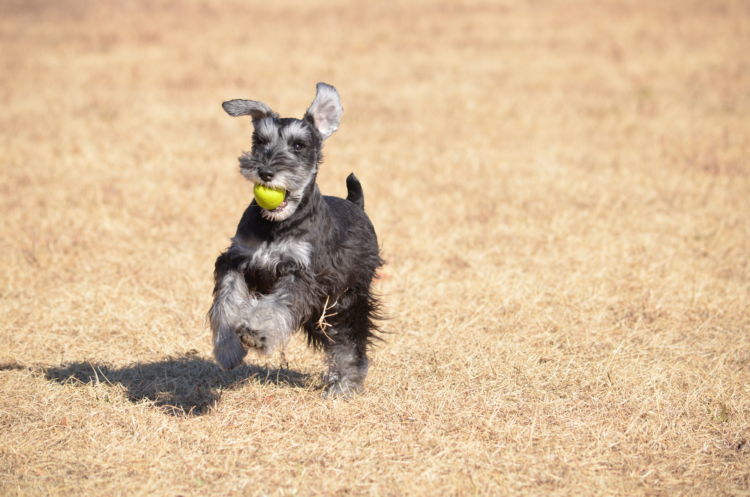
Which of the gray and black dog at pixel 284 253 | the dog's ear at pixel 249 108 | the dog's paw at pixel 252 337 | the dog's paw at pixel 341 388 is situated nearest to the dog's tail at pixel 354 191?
the gray and black dog at pixel 284 253

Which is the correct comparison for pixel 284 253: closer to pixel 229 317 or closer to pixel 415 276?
pixel 229 317

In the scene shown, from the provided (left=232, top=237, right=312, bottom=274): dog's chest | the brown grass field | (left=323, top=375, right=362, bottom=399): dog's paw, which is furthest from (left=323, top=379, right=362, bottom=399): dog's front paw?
(left=232, top=237, right=312, bottom=274): dog's chest

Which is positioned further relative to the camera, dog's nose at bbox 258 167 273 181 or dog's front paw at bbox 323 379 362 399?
dog's front paw at bbox 323 379 362 399

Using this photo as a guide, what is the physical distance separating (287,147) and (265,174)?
13.1 inches

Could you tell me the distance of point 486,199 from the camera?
11.9 metres

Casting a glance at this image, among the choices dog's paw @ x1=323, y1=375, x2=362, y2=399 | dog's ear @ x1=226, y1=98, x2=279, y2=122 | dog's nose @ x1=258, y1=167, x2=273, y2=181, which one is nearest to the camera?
dog's nose @ x1=258, y1=167, x2=273, y2=181

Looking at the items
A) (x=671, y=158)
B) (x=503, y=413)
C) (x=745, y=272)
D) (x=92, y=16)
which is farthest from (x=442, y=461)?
(x=92, y=16)

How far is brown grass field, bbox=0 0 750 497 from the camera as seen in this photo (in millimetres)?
5238

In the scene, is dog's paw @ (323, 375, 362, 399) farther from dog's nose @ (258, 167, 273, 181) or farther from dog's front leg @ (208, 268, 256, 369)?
dog's nose @ (258, 167, 273, 181)

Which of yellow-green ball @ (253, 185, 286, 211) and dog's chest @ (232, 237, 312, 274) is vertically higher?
yellow-green ball @ (253, 185, 286, 211)

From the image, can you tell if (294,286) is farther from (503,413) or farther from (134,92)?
(134,92)

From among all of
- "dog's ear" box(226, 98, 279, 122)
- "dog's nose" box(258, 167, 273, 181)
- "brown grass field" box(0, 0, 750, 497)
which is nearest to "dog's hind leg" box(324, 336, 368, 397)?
"brown grass field" box(0, 0, 750, 497)

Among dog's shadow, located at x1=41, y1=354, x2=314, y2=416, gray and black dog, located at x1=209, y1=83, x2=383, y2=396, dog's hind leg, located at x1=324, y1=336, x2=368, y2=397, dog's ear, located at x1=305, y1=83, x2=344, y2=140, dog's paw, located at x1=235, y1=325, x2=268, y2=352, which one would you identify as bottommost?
dog's shadow, located at x1=41, y1=354, x2=314, y2=416

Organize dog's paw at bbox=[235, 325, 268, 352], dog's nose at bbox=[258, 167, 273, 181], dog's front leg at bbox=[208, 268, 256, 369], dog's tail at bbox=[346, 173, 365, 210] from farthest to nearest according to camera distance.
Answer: dog's tail at bbox=[346, 173, 365, 210] → dog's front leg at bbox=[208, 268, 256, 369] → dog's nose at bbox=[258, 167, 273, 181] → dog's paw at bbox=[235, 325, 268, 352]
